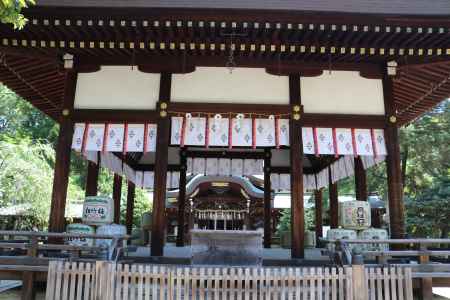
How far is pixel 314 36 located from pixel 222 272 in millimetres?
4605

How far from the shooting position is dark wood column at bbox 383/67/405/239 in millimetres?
7473

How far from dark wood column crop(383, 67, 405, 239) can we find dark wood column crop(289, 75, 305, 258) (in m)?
1.75

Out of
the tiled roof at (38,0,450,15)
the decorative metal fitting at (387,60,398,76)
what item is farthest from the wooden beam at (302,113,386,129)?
the tiled roof at (38,0,450,15)

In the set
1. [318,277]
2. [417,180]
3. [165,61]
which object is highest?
[165,61]

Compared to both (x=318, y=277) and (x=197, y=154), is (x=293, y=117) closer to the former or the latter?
(x=318, y=277)

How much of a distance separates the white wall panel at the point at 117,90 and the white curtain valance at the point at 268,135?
801 mm

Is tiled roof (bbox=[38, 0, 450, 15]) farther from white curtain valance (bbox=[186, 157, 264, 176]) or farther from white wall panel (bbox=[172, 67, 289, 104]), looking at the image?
white curtain valance (bbox=[186, 157, 264, 176])

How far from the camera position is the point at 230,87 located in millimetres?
8125

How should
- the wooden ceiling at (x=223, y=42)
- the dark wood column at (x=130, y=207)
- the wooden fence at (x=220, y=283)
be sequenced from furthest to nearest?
the dark wood column at (x=130, y=207), the wooden ceiling at (x=223, y=42), the wooden fence at (x=220, y=283)

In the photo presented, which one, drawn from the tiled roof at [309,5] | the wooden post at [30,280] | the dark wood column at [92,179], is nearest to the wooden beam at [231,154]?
the dark wood column at [92,179]

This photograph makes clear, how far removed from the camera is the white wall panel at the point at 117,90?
26.5ft

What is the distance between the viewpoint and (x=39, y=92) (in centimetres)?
1005

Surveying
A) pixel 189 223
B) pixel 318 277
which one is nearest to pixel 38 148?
pixel 189 223

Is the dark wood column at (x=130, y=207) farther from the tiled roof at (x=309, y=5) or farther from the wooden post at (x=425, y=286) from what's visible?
the wooden post at (x=425, y=286)
